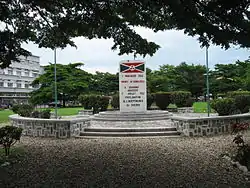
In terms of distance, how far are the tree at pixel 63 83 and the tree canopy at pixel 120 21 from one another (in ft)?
98.2

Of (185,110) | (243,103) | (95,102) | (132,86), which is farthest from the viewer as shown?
(185,110)

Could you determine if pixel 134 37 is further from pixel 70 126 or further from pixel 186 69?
pixel 186 69

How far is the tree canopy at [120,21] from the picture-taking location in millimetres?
4332

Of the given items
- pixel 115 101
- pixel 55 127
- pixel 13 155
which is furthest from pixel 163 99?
pixel 13 155

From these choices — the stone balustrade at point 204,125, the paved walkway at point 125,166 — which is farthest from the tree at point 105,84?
the paved walkway at point 125,166

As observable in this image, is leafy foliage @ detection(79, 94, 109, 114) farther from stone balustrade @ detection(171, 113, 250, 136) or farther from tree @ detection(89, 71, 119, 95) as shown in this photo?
tree @ detection(89, 71, 119, 95)

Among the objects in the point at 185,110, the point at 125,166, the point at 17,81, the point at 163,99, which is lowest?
the point at 125,166

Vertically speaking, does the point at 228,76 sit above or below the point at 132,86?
above

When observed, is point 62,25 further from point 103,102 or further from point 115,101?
point 115,101

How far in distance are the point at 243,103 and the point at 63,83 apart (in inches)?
1119

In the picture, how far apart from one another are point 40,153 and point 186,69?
1466 inches

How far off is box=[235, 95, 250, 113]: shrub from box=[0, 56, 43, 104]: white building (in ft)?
159

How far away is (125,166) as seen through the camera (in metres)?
5.64

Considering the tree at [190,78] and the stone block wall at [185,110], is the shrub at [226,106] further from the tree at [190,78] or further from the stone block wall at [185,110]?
the tree at [190,78]
